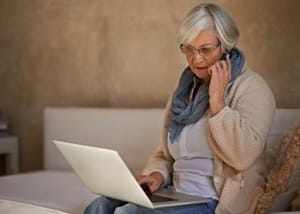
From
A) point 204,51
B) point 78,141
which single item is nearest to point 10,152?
point 78,141

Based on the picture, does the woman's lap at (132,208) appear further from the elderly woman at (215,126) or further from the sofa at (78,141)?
the sofa at (78,141)

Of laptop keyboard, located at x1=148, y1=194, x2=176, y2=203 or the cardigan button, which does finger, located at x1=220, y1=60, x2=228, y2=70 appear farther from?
laptop keyboard, located at x1=148, y1=194, x2=176, y2=203

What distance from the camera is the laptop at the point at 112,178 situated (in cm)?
173

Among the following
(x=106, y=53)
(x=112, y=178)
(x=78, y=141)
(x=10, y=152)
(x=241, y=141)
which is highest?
(x=106, y=53)

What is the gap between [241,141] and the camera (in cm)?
190

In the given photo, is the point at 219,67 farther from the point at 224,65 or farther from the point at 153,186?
the point at 153,186

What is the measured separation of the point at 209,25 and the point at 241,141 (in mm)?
404

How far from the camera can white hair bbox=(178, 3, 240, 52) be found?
2.04m

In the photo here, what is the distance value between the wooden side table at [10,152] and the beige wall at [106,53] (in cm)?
13

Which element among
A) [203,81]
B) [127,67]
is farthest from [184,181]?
[127,67]

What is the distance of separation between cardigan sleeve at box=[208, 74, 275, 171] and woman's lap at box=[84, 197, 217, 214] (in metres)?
0.16

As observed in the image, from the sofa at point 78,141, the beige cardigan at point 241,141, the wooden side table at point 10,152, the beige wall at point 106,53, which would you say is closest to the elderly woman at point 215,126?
the beige cardigan at point 241,141

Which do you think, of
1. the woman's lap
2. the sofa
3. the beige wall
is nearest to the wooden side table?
the beige wall

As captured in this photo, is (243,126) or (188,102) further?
(188,102)
